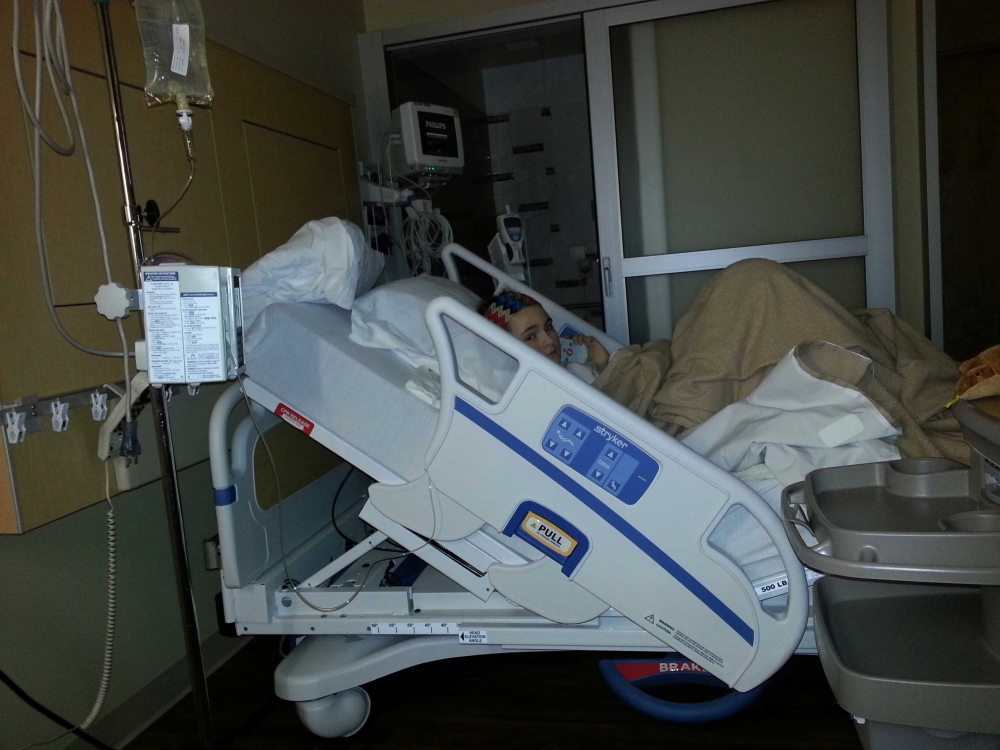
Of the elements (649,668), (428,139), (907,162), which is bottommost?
(649,668)

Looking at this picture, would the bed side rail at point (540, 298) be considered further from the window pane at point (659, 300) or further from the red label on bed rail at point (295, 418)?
the red label on bed rail at point (295, 418)

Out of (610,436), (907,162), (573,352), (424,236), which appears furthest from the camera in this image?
(424,236)

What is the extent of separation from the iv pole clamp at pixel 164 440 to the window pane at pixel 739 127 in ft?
8.53

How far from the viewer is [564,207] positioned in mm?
5156

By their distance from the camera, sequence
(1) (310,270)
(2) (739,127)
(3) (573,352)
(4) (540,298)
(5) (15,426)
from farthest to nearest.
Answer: (2) (739,127), (4) (540,298), (3) (573,352), (1) (310,270), (5) (15,426)

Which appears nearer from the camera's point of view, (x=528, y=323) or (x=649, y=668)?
(x=649, y=668)

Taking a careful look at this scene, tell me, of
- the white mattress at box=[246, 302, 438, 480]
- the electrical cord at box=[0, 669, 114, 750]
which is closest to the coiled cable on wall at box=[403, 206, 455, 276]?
the white mattress at box=[246, 302, 438, 480]

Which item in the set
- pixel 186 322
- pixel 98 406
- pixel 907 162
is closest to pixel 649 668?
pixel 186 322

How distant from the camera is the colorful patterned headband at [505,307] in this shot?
7.36 feet

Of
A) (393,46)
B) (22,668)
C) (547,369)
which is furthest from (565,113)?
(22,668)

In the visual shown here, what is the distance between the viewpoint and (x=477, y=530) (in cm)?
160

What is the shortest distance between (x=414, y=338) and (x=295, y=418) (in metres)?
0.34

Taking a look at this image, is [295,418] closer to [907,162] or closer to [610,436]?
[610,436]

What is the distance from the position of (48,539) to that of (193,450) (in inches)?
19.0
